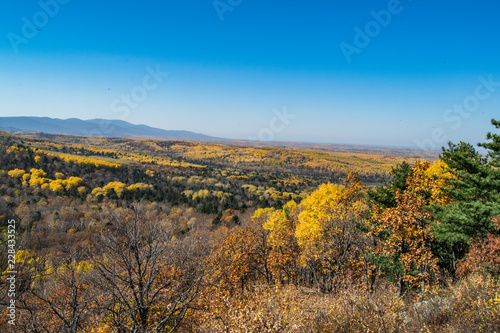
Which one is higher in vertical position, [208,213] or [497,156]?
[497,156]

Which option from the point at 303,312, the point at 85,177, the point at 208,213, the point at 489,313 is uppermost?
the point at 489,313

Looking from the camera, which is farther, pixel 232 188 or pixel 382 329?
pixel 232 188

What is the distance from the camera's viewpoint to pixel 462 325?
920 cm

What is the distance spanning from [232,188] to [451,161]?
10369 cm

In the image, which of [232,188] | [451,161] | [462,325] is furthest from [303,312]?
[232,188]

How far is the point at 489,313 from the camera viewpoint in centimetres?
905

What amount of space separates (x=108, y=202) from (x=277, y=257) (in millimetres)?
76725

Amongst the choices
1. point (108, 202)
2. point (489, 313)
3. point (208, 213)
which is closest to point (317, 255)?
point (489, 313)

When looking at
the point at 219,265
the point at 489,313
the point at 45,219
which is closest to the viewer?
the point at 489,313

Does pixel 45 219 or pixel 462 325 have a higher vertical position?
pixel 462 325

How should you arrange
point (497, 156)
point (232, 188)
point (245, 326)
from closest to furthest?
point (245, 326) → point (497, 156) → point (232, 188)

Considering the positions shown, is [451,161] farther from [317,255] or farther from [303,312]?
[303,312]

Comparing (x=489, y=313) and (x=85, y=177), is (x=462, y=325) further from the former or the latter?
(x=85, y=177)

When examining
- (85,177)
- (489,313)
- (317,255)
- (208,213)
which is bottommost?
(208,213)
